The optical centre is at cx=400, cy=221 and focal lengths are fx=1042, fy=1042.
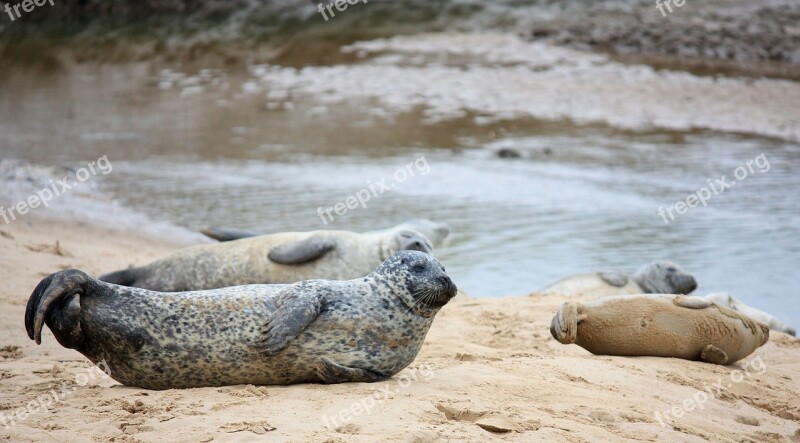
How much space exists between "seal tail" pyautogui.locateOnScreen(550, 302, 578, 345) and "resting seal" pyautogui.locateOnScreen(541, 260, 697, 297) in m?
1.99

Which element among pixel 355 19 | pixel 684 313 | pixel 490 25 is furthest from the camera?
pixel 355 19

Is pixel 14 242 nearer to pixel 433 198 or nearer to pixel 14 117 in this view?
pixel 433 198

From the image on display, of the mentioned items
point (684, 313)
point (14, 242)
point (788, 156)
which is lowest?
point (788, 156)

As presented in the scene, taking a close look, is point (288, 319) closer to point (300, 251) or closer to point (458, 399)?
point (458, 399)

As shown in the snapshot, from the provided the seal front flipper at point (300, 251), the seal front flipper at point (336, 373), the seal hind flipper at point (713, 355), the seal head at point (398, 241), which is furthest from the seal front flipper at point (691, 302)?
the seal front flipper at point (300, 251)

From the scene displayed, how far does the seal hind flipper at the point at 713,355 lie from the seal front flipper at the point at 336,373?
2.32 m

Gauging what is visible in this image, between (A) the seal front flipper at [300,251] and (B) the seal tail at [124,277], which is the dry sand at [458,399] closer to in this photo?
(B) the seal tail at [124,277]

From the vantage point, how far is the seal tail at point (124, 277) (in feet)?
23.2

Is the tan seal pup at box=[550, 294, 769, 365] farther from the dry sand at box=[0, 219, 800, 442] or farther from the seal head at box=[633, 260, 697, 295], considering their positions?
the seal head at box=[633, 260, 697, 295]

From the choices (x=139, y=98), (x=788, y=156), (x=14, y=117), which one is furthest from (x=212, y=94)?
(x=788, y=156)

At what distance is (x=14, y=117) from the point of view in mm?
15781

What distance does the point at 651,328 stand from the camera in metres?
6.20

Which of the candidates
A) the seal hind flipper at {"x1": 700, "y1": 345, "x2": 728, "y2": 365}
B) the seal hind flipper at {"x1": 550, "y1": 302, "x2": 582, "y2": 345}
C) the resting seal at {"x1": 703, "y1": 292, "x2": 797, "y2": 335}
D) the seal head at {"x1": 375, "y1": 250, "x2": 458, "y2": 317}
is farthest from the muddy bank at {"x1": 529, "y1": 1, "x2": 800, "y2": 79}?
the seal head at {"x1": 375, "y1": 250, "x2": 458, "y2": 317}

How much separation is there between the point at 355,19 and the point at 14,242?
17.1 m
